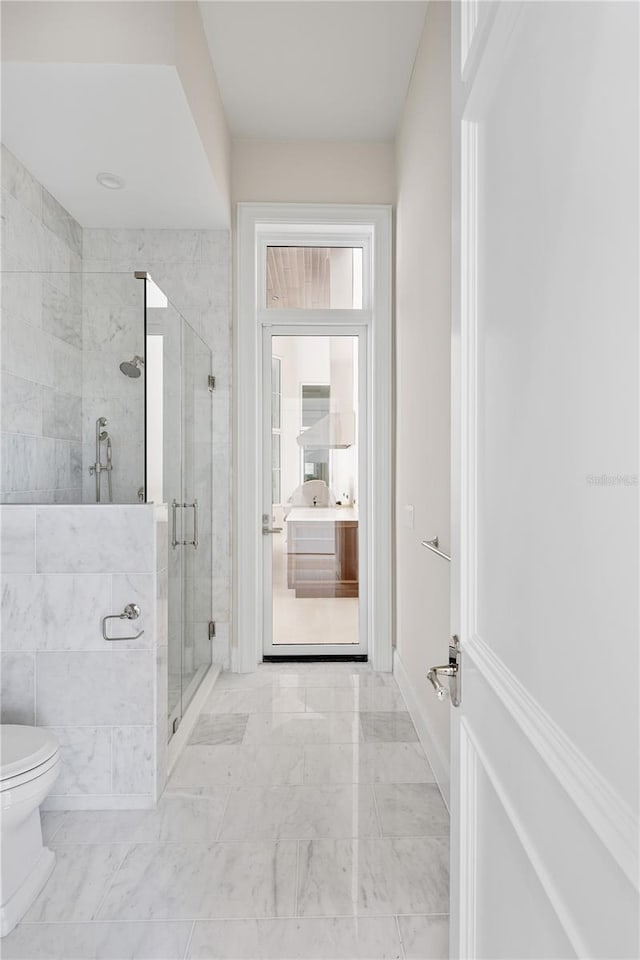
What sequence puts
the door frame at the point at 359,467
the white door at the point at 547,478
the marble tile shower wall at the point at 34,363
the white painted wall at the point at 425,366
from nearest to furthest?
the white door at the point at 547,478 → the white painted wall at the point at 425,366 → the marble tile shower wall at the point at 34,363 → the door frame at the point at 359,467

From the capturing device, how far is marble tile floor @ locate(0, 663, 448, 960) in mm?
1458

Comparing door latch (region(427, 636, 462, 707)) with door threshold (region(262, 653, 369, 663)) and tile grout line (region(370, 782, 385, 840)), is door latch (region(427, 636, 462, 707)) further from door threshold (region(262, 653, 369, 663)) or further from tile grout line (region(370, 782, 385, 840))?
door threshold (region(262, 653, 369, 663))

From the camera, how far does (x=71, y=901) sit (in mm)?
1591

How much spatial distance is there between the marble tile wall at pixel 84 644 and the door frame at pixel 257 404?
1.37m

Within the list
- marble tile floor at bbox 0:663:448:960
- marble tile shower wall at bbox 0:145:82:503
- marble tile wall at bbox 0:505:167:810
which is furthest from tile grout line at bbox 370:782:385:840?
marble tile shower wall at bbox 0:145:82:503

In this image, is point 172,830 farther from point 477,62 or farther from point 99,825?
point 477,62

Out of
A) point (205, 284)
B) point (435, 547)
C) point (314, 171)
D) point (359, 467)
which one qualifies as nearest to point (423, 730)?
point (435, 547)

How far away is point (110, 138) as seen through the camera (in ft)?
7.82

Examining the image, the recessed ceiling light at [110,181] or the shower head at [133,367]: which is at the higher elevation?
the recessed ceiling light at [110,181]

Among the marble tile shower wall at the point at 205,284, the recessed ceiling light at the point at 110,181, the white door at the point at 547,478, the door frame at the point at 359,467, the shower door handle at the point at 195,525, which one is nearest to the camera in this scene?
the white door at the point at 547,478

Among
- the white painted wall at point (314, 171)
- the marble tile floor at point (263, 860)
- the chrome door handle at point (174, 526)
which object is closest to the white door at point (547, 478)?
the marble tile floor at point (263, 860)

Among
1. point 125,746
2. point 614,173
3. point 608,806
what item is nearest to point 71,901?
point 125,746

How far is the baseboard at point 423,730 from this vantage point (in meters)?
2.08

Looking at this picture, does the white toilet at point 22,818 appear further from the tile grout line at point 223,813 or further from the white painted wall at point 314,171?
the white painted wall at point 314,171
